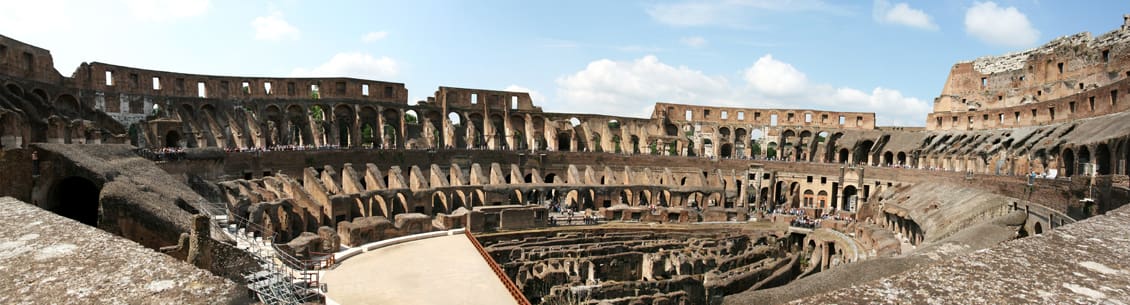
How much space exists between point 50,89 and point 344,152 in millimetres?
13641

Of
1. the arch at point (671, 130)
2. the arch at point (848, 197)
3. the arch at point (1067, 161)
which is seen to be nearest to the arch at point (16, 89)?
the arch at point (671, 130)

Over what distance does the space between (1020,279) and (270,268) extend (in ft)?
51.9

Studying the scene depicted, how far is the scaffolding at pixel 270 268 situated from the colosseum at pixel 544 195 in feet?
0.37

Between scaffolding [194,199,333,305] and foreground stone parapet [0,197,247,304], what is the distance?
7.80 m

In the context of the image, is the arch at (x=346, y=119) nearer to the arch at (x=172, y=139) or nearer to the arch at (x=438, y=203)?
the arch at (x=438, y=203)

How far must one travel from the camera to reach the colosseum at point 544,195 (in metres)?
4.86

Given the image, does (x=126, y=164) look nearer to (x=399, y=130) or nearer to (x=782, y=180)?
(x=399, y=130)

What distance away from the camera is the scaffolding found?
1323 centimetres

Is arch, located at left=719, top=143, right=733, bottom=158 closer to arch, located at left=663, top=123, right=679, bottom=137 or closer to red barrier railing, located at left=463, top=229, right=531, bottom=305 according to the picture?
arch, located at left=663, top=123, right=679, bottom=137

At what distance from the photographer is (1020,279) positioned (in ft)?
14.2

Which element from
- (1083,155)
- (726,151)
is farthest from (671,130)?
(1083,155)

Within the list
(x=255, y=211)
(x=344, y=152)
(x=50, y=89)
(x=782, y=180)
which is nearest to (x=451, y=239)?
(x=255, y=211)

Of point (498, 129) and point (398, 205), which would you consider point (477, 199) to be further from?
point (498, 129)

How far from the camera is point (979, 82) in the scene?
44.6 metres
